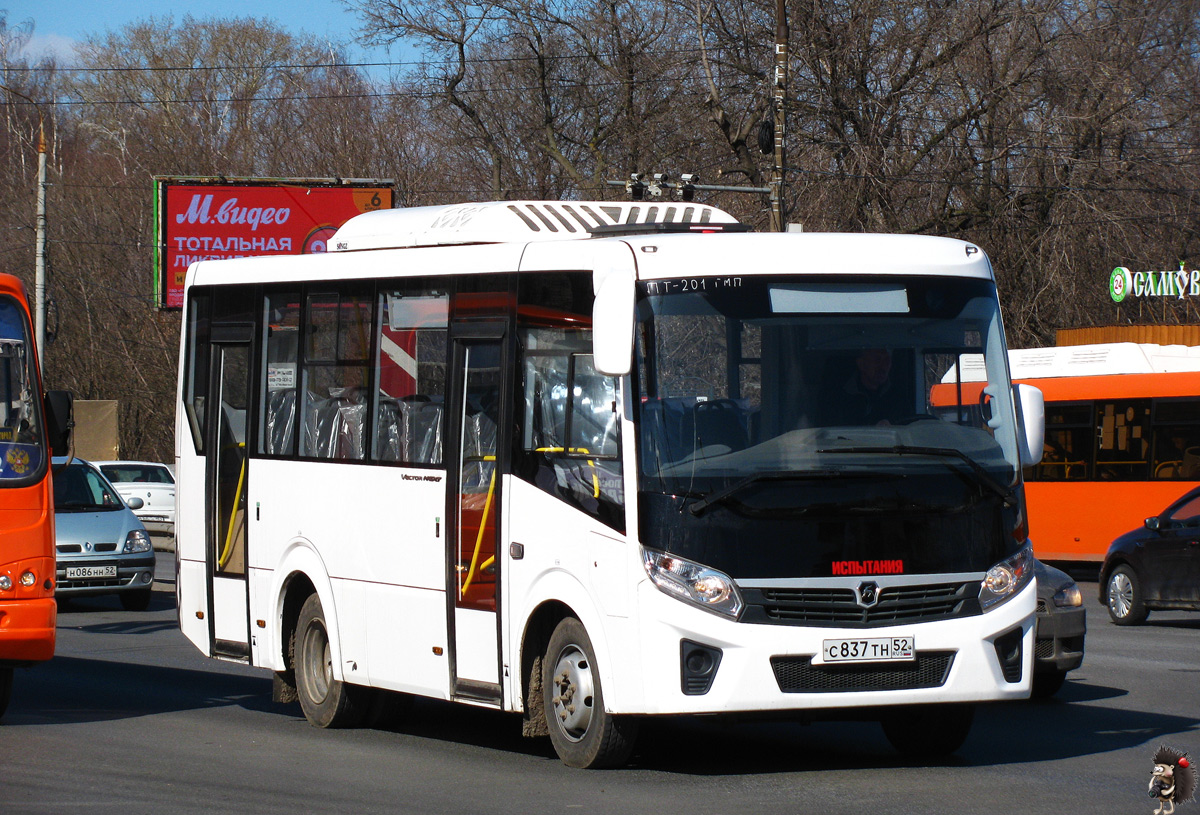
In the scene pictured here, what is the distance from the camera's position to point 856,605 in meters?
8.28

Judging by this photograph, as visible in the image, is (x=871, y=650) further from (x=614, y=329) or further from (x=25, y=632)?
(x=25, y=632)

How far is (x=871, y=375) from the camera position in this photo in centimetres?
861

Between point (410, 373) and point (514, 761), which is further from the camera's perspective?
point (410, 373)

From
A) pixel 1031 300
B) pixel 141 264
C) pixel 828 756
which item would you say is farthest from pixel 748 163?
pixel 828 756

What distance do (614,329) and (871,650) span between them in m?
1.89

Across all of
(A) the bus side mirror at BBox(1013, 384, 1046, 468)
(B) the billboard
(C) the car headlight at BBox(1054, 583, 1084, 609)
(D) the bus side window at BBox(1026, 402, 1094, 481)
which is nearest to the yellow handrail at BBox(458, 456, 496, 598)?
(A) the bus side mirror at BBox(1013, 384, 1046, 468)

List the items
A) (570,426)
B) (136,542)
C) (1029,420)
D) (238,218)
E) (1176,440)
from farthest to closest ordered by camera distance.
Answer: (238,218), (1176,440), (136,542), (1029,420), (570,426)

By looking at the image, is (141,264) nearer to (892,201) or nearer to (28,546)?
(892,201)

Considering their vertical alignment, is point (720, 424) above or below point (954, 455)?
above

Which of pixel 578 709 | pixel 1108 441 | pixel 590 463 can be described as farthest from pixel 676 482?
pixel 1108 441

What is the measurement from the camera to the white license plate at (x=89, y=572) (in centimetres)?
2017

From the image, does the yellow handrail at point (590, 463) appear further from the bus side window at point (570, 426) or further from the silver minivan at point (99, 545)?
the silver minivan at point (99, 545)

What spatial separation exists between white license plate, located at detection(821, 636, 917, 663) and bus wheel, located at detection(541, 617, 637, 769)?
1.05m

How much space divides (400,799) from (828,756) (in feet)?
8.26
